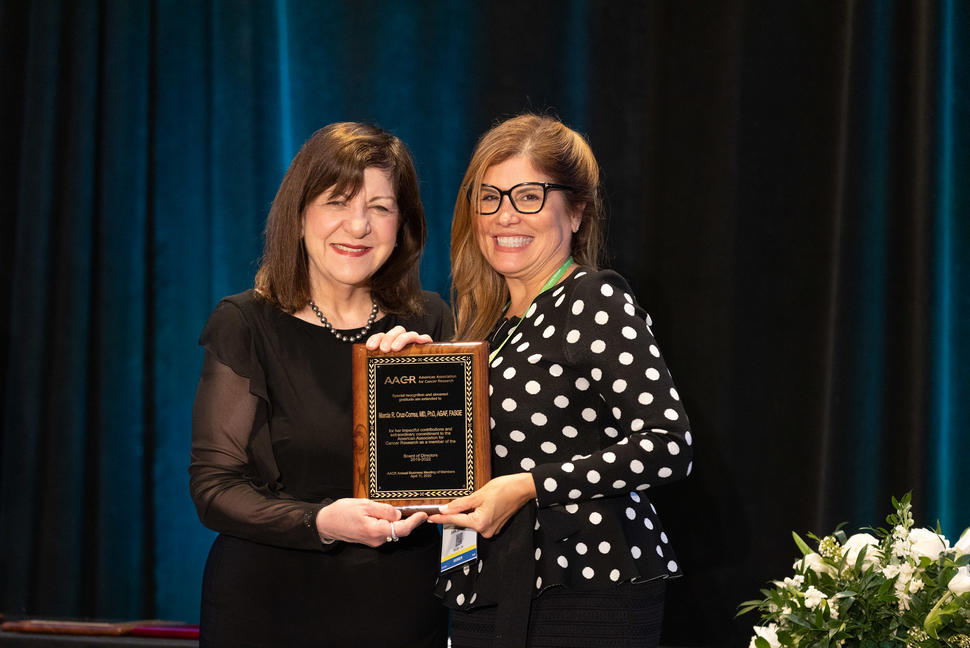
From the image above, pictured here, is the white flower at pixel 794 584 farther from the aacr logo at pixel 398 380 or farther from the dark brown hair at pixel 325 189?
the dark brown hair at pixel 325 189

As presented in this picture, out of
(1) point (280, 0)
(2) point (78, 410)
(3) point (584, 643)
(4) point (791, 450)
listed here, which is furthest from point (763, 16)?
(2) point (78, 410)

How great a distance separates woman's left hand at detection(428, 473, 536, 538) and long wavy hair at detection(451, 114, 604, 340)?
458 mm

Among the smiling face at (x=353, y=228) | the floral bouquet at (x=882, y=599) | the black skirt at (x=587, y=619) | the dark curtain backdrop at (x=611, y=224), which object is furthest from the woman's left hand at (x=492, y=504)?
the dark curtain backdrop at (x=611, y=224)

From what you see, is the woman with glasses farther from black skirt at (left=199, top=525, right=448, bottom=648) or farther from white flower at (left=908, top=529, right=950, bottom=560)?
white flower at (left=908, top=529, right=950, bottom=560)

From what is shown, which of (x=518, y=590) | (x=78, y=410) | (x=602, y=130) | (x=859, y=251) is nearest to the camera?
(x=518, y=590)

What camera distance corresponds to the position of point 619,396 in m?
1.83

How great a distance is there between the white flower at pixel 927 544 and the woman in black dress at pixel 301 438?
3.14 feet

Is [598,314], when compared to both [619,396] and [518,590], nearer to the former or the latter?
[619,396]

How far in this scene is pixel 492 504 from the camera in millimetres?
1777

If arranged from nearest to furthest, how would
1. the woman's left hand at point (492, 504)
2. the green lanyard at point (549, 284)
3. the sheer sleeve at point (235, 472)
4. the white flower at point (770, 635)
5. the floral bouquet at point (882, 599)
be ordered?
the floral bouquet at point (882, 599)
the white flower at point (770, 635)
the woman's left hand at point (492, 504)
the sheer sleeve at point (235, 472)
the green lanyard at point (549, 284)

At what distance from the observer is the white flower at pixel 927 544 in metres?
1.51

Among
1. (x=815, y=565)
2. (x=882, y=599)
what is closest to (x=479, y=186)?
(x=815, y=565)

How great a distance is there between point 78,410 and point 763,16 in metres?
2.78

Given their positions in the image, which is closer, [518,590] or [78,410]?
[518,590]
